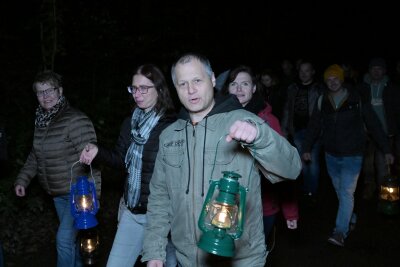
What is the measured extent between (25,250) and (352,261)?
4.28 m

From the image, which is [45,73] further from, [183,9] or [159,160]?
[183,9]

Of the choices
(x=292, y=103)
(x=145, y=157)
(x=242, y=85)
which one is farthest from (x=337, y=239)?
(x=145, y=157)

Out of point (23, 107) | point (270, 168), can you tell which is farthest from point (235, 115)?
point (23, 107)

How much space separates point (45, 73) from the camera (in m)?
4.68

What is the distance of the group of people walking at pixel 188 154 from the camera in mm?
2898

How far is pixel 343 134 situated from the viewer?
19.6 feet

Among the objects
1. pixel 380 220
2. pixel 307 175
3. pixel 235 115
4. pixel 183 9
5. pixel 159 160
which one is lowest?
pixel 380 220

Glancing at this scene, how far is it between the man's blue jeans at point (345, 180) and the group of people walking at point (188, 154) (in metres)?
0.01

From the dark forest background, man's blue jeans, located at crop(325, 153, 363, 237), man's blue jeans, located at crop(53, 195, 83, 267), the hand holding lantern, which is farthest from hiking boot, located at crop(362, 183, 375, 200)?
the hand holding lantern

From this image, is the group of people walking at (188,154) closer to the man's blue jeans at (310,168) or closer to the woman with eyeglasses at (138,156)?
the woman with eyeglasses at (138,156)

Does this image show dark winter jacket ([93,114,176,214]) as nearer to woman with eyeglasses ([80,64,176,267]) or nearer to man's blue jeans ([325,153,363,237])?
woman with eyeglasses ([80,64,176,267])

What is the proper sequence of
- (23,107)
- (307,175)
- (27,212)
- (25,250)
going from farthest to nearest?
(23,107)
(307,175)
(27,212)
(25,250)

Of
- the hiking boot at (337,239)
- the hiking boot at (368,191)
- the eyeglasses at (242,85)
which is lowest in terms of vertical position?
the hiking boot at (337,239)

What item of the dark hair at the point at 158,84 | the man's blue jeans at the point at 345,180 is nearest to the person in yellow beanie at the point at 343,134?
the man's blue jeans at the point at 345,180
